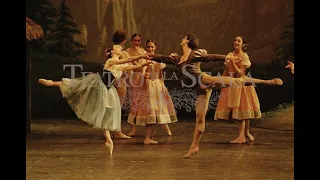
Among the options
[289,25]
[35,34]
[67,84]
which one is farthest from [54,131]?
[289,25]

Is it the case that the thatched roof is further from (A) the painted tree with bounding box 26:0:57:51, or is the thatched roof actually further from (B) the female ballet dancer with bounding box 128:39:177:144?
(A) the painted tree with bounding box 26:0:57:51

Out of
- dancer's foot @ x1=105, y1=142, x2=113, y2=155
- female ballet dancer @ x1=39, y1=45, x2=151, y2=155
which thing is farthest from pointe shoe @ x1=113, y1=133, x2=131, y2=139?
dancer's foot @ x1=105, y1=142, x2=113, y2=155

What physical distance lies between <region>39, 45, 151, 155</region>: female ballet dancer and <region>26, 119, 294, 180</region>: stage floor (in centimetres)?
43

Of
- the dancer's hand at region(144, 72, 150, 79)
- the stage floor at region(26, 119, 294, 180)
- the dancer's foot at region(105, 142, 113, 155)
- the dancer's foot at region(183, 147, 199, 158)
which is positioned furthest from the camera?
the dancer's hand at region(144, 72, 150, 79)

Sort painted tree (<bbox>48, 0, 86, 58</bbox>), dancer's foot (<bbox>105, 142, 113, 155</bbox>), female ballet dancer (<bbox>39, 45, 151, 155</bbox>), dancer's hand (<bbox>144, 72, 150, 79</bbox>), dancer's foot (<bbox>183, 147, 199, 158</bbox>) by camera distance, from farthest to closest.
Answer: painted tree (<bbox>48, 0, 86, 58</bbox>) < dancer's hand (<bbox>144, 72, 150, 79</bbox>) < female ballet dancer (<bbox>39, 45, 151, 155</bbox>) < dancer's foot (<bbox>105, 142, 113, 155</bbox>) < dancer's foot (<bbox>183, 147, 199, 158</bbox>)

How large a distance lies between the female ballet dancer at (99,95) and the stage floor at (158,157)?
426 mm

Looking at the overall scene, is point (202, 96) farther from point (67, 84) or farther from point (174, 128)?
point (174, 128)

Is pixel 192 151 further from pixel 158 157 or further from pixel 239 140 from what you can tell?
pixel 239 140

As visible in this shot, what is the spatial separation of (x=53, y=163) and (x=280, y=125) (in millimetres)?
5613

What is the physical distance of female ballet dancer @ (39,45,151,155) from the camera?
10.5 m

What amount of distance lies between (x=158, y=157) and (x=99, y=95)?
1063 millimetres

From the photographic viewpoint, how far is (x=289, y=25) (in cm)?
1630

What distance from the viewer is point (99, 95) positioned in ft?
34.8

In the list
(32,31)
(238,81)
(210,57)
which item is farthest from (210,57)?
(32,31)
